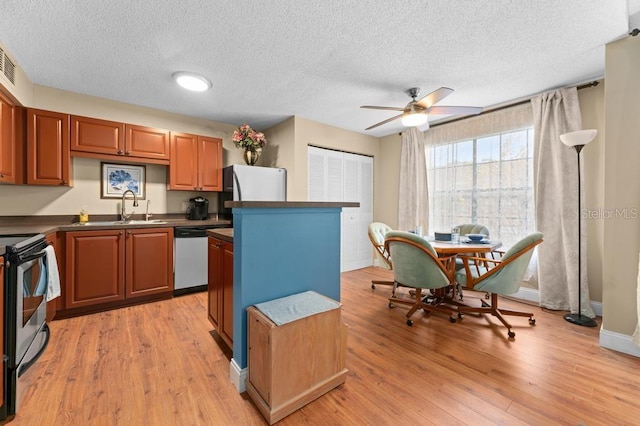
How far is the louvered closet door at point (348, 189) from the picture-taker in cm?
430

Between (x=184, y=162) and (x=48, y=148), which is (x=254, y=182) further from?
(x=48, y=148)

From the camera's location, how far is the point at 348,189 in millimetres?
4766

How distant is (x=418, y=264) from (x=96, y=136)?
3.89 metres

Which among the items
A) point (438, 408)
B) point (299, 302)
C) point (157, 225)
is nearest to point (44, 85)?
point (157, 225)

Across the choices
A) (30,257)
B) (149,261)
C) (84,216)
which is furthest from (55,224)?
(30,257)

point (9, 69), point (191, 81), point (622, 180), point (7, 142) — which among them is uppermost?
point (191, 81)

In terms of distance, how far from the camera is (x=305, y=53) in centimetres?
234

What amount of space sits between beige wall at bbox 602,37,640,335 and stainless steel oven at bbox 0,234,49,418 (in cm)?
417

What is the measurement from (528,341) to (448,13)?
8.82 feet

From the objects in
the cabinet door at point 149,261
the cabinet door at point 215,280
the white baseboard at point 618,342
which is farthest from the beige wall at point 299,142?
the white baseboard at point 618,342

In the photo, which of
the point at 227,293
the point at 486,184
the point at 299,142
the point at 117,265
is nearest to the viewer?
the point at 227,293

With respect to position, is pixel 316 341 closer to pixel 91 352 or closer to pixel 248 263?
pixel 248 263

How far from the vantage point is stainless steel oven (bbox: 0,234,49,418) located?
145cm

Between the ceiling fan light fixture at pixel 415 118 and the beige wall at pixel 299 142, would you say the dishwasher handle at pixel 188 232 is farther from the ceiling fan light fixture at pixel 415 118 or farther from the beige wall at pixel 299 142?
the ceiling fan light fixture at pixel 415 118
